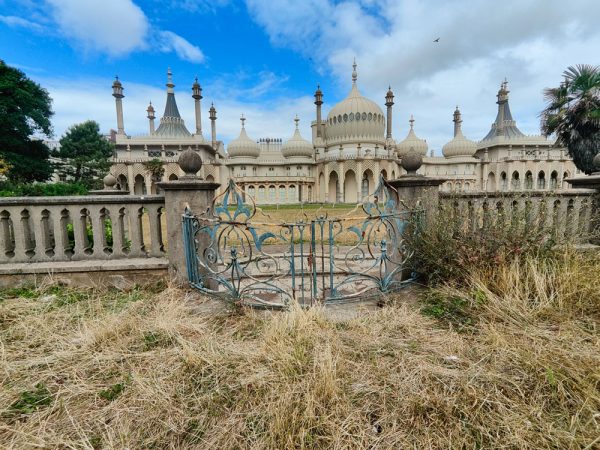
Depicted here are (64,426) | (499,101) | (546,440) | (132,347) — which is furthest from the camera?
(499,101)

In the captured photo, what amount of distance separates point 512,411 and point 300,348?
4.37ft

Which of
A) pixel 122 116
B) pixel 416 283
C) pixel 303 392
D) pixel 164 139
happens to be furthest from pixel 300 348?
pixel 122 116

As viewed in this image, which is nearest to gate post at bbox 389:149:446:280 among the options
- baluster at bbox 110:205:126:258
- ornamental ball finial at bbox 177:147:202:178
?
ornamental ball finial at bbox 177:147:202:178

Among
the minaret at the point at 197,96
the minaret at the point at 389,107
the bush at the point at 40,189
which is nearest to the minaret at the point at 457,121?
the minaret at the point at 389,107

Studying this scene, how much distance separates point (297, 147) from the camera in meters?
37.0

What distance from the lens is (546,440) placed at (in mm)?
1500

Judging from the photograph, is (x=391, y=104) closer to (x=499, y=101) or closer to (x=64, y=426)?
(x=499, y=101)

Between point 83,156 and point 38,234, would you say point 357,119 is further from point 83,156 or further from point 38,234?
point 38,234

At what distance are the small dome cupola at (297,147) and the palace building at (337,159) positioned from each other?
0.12 m

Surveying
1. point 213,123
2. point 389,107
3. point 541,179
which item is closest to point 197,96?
point 213,123

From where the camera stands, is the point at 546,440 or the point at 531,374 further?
the point at 531,374

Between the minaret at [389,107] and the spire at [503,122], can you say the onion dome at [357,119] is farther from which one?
the spire at [503,122]

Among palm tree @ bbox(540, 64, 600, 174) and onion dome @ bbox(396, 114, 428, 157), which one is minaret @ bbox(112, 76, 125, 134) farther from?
palm tree @ bbox(540, 64, 600, 174)

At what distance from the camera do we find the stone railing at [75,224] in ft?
13.0
